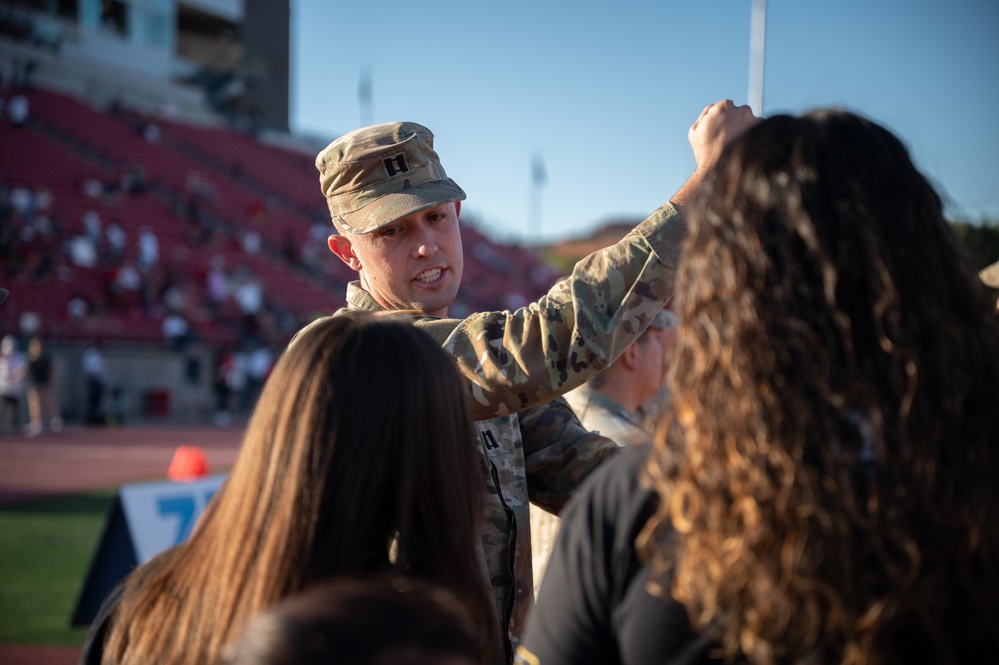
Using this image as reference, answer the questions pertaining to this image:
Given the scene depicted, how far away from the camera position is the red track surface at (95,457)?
12.4 m

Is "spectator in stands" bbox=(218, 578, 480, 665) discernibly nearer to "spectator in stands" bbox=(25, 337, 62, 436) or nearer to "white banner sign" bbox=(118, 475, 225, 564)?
"white banner sign" bbox=(118, 475, 225, 564)

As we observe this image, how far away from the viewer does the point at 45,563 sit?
7852mm

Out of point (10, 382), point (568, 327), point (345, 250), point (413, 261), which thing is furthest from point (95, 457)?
point (568, 327)

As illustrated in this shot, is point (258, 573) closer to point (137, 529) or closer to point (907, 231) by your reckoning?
point (907, 231)

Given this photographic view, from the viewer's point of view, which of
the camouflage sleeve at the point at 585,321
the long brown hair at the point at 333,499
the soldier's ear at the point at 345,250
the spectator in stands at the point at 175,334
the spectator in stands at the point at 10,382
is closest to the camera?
the long brown hair at the point at 333,499

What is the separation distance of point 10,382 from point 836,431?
19.3 meters

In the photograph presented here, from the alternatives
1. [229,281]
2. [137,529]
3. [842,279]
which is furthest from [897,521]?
[229,281]

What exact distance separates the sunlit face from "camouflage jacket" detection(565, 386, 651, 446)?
150 centimetres

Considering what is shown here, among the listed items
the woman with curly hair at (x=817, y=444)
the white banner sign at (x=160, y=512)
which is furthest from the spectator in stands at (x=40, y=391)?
the woman with curly hair at (x=817, y=444)

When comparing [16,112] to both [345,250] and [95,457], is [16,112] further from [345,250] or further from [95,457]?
[345,250]

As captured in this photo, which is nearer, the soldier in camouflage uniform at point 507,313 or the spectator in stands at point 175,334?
the soldier in camouflage uniform at point 507,313

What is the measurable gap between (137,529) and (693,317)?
520 cm

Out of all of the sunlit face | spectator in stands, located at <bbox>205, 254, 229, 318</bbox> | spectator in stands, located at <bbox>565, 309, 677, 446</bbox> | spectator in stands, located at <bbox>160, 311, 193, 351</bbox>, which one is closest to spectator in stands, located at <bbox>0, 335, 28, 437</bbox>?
spectator in stands, located at <bbox>160, 311, 193, 351</bbox>

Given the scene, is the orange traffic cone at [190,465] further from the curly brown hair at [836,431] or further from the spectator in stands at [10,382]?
the spectator in stands at [10,382]
